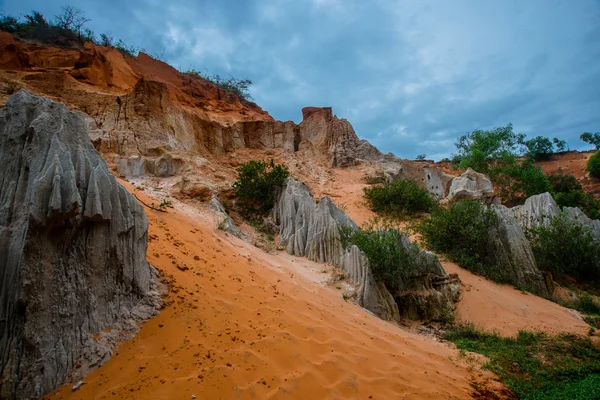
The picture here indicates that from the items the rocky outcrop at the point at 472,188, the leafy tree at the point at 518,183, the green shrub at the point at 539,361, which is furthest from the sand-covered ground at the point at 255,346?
the leafy tree at the point at 518,183

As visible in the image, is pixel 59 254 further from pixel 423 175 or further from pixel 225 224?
pixel 423 175

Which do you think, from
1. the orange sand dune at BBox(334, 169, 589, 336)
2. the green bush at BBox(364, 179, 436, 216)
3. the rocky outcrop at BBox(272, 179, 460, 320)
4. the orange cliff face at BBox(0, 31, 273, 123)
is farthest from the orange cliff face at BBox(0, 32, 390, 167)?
the orange sand dune at BBox(334, 169, 589, 336)

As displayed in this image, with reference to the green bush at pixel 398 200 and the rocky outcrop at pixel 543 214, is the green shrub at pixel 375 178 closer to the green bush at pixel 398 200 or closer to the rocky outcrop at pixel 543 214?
the green bush at pixel 398 200

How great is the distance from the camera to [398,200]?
17.5 m

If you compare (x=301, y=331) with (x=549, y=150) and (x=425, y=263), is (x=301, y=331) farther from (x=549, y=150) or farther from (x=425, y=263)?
(x=549, y=150)

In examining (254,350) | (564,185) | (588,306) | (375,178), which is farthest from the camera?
(564,185)

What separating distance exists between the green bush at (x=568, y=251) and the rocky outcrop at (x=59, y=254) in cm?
1444

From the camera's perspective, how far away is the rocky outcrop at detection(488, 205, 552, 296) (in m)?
10.9

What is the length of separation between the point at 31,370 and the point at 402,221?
1563 cm

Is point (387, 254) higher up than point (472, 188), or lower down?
lower down

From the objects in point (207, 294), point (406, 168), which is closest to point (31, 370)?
point (207, 294)

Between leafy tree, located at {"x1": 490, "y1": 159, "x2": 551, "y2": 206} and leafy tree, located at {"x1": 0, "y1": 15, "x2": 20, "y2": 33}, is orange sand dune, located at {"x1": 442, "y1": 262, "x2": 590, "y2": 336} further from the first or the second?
leafy tree, located at {"x1": 0, "y1": 15, "x2": 20, "y2": 33}

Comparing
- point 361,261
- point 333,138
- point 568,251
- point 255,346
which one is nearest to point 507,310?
point 361,261

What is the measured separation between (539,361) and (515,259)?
730cm
